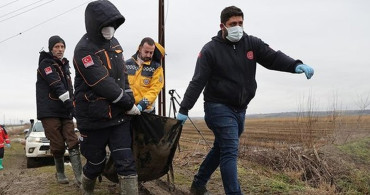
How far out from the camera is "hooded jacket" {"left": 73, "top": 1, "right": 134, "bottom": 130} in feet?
12.5

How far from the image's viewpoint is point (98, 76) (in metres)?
3.79

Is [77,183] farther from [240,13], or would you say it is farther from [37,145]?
[37,145]

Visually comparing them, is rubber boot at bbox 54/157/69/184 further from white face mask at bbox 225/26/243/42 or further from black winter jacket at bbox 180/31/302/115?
white face mask at bbox 225/26/243/42

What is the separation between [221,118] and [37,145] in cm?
819

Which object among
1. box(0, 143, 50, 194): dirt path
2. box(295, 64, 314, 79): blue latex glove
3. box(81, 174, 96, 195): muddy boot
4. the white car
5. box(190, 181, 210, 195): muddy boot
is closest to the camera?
box(295, 64, 314, 79): blue latex glove

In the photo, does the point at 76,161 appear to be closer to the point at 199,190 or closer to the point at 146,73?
the point at 146,73

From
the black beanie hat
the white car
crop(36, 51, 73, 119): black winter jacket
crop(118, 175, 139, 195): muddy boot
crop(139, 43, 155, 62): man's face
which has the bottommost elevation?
the white car

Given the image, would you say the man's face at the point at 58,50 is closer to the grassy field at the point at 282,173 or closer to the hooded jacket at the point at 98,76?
the hooded jacket at the point at 98,76

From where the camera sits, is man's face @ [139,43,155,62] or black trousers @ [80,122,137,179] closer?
black trousers @ [80,122,137,179]

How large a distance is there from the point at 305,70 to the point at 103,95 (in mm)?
2047

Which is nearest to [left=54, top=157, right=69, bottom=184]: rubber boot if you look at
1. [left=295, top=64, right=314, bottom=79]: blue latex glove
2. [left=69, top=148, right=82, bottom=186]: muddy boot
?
[left=69, top=148, right=82, bottom=186]: muddy boot

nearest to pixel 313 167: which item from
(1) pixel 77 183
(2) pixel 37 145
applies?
(1) pixel 77 183

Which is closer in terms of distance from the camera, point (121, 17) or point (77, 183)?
point (121, 17)

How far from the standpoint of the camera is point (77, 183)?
5.37 meters
